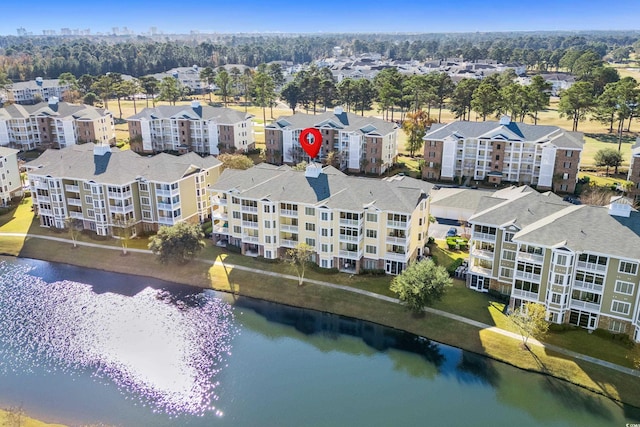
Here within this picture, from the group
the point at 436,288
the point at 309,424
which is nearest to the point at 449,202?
the point at 436,288

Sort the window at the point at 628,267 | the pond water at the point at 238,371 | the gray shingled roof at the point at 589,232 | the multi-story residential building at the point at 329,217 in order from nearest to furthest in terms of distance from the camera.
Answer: the pond water at the point at 238,371, the window at the point at 628,267, the gray shingled roof at the point at 589,232, the multi-story residential building at the point at 329,217

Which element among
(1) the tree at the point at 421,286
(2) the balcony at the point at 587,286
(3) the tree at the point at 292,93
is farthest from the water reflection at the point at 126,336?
(3) the tree at the point at 292,93

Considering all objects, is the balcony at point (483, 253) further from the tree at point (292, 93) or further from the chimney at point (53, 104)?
the chimney at point (53, 104)

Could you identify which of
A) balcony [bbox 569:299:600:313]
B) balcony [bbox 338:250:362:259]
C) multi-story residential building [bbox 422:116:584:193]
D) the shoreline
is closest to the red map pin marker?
multi-story residential building [bbox 422:116:584:193]

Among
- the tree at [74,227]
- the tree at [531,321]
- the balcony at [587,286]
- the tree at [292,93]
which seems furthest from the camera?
the tree at [292,93]

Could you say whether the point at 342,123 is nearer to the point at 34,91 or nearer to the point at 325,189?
the point at 325,189

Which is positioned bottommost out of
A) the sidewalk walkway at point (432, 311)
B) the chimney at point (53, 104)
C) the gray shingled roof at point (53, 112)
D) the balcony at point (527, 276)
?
the sidewalk walkway at point (432, 311)
